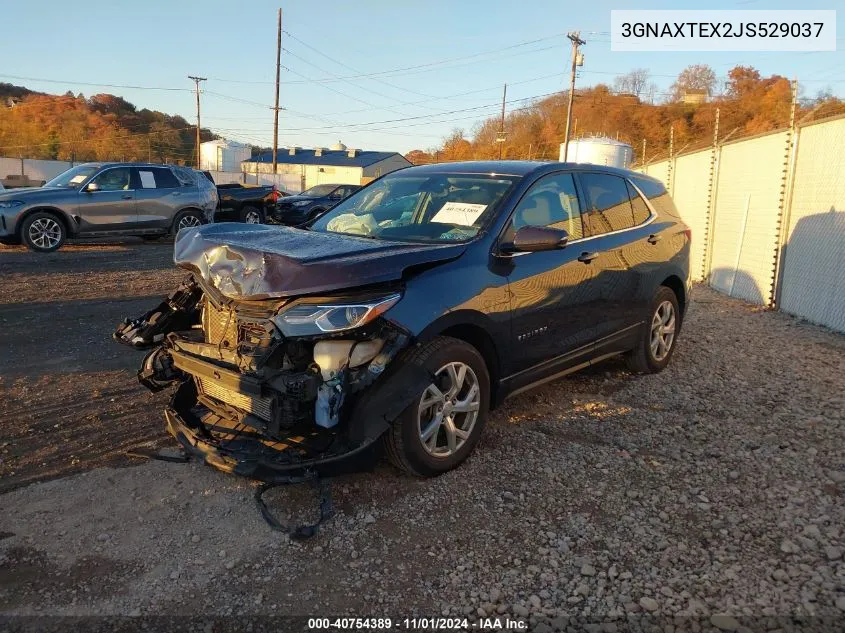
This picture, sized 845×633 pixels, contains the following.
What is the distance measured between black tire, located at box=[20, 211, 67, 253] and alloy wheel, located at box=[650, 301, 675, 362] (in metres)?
11.1

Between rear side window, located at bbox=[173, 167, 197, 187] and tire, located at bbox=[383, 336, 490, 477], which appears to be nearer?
tire, located at bbox=[383, 336, 490, 477]

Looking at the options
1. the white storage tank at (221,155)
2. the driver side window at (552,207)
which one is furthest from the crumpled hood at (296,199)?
the white storage tank at (221,155)

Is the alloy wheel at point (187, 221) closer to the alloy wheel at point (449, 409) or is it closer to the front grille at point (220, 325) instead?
the front grille at point (220, 325)

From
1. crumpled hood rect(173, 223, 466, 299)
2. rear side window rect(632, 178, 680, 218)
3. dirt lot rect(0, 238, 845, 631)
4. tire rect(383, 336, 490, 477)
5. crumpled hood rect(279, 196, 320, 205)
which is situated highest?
crumpled hood rect(279, 196, 320, 205)

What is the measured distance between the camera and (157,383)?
3.94 metres

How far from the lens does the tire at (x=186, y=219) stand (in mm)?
13662

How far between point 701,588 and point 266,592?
1823 mm

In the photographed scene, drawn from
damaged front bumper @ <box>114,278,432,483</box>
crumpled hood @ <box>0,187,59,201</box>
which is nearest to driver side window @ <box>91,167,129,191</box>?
crumpled hood @ <box>0,187,59,201</box>

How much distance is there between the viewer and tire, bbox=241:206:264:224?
17188 millimetres

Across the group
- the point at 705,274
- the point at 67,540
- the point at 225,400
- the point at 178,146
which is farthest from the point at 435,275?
the point at 178,146

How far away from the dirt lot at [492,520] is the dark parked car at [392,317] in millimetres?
326

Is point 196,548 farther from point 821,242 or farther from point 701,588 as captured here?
point 821,242

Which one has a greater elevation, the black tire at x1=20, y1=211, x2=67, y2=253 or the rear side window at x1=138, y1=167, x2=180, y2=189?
the rear side window at x1=138, y1=167, x2=180, y2=189

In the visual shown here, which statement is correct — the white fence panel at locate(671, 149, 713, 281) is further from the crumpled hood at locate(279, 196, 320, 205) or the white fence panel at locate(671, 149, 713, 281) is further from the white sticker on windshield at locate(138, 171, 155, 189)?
the white sticker on windshield at locate(138, 171, 155, 189)
